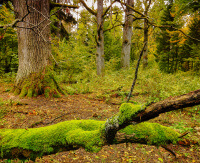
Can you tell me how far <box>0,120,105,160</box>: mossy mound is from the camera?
1798 millimetres

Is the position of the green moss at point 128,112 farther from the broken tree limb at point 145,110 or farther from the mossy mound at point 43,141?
the mossy mound at point 43,141

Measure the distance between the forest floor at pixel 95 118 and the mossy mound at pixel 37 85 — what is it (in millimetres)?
277

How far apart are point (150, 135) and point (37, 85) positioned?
494 centimetres

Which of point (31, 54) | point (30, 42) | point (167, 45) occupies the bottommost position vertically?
point (31, 54)

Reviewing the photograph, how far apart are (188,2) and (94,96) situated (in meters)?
8.15

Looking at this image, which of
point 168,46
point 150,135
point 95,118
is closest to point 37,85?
point 95,118

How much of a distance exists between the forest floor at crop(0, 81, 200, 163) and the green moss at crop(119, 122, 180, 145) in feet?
0.71

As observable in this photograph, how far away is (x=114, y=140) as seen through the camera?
1.84 meters

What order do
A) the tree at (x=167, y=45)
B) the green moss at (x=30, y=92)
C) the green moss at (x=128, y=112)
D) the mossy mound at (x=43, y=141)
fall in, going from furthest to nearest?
the tree at (x=167, y=45)
the green moss at (x=30, y=92)
the mossy mound at (x=43, y=141)
the green moss at (x=128, y=112)

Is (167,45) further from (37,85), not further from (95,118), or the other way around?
(37,85)

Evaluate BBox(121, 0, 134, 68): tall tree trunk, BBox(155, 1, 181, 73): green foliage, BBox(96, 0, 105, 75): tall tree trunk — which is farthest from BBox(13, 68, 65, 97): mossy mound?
BBox(155, 1, 181, 73): green foliage

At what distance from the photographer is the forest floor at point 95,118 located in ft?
8.73

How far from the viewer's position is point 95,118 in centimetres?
407

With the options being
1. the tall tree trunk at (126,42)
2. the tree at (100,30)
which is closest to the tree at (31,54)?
the tree at (100,30)
